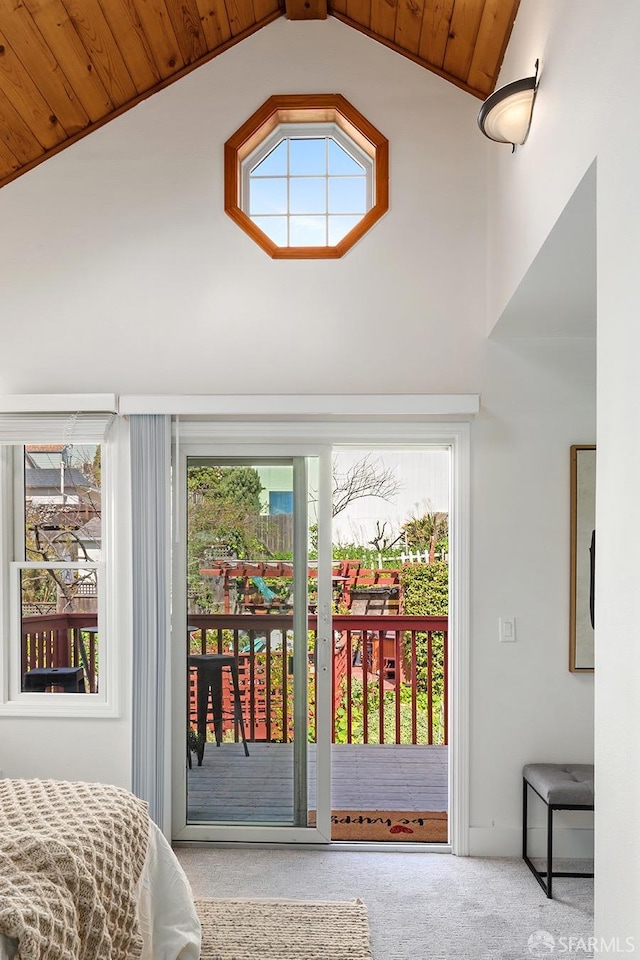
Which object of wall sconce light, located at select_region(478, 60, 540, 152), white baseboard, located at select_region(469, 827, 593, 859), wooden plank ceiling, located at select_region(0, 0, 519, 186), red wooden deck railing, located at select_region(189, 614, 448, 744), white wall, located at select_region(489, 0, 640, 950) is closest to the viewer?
white wall, located at select_region(489, 0, 640, 950)

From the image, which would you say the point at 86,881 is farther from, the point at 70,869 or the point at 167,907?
the point at 167,907

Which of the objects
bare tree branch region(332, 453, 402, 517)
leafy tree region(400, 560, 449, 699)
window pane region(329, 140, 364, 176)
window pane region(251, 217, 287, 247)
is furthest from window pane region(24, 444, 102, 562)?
leafy tree region(400, 560, 449, 699)

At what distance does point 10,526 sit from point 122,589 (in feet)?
2.02

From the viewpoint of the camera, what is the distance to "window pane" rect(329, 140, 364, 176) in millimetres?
3648

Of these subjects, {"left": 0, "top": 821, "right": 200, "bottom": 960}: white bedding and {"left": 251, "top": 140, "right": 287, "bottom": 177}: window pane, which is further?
{"left": 251, "top": 140, "right": 287, "bottom": 177}: window pane

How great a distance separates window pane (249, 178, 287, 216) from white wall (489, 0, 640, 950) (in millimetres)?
1844

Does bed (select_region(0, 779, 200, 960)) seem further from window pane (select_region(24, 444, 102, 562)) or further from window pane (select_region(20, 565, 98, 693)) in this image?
window pane (select_region(24, 444, 102, 562))

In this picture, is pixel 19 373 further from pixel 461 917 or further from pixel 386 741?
pixel 386 741

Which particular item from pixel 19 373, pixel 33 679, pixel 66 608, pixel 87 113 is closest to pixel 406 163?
pixel 87 113

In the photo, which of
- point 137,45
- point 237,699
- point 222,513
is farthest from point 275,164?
point 237,699

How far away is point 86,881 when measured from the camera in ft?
6.47

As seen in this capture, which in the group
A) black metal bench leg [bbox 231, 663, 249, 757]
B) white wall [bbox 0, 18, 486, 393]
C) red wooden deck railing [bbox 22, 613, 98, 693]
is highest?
white wall [bbox 0, 18, 486, 393]

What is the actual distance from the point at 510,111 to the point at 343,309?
125cm

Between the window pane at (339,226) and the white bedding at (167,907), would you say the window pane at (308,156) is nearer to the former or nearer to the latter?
the window pane at (339,226)
